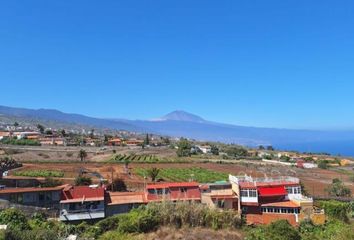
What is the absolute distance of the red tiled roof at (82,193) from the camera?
30312 millimetres

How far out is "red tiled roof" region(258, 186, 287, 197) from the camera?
107 ft

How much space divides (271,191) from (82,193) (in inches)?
601

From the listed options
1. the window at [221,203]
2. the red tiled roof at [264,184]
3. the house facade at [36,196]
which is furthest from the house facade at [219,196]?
the house facade at [36,196]

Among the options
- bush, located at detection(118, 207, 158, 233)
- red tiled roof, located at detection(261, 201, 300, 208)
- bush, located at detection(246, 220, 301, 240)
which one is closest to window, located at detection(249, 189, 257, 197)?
red tiled roof, located at detection(261, 201, 300, 208)

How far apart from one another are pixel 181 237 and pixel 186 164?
45574 mm

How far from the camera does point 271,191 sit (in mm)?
33031

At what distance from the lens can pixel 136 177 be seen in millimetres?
50625

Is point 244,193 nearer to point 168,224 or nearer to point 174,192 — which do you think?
point 174,192

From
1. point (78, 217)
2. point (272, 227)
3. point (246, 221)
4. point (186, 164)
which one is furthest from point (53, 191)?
point (186, 164)

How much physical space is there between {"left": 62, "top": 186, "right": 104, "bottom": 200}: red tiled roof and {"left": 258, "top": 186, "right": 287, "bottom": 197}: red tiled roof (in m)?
12.9

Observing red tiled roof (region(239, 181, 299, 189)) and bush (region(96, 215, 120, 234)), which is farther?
red tiled roof (region(239, 181, 299, 189))

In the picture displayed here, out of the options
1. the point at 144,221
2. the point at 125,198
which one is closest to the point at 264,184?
the point at 125,198

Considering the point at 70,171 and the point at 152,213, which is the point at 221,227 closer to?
the point at 152,213

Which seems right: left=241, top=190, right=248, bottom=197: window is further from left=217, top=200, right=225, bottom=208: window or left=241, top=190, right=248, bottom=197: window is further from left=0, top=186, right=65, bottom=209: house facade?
left=0, top=186, right=65, bottom=209: house facade
